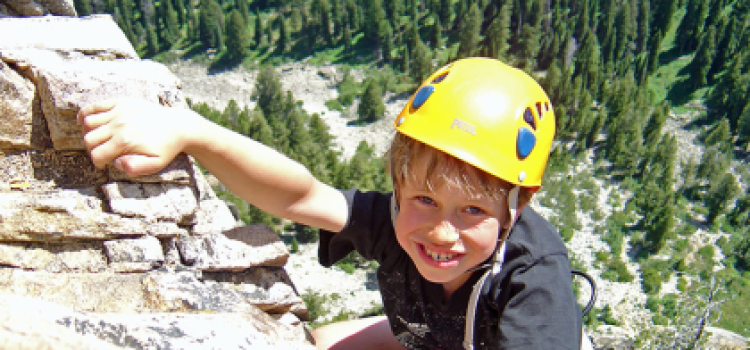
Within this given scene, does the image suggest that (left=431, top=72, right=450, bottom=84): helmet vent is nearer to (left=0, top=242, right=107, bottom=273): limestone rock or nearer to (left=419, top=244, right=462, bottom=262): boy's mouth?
(left=419, top=244, right=462, bottom=262): boy's mouth

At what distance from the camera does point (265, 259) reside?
361 cm

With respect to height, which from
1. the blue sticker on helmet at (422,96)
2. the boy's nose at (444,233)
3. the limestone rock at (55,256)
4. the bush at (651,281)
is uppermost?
the blue sticker on helmet at (422,96)

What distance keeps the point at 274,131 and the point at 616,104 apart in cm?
3705

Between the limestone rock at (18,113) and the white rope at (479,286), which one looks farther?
the white rope at (479,286)

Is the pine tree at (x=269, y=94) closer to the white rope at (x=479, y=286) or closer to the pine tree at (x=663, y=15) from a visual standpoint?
the pine tree at (x=663, y=15)

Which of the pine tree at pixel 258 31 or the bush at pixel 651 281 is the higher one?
the pine tree at pixel 258 31

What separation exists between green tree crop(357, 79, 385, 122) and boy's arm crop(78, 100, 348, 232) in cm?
5444

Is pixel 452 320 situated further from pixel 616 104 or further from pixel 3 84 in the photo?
pixel 616 104

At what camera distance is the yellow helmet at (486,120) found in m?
2.95

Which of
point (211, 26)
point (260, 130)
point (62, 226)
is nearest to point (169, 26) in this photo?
point (211, 26)

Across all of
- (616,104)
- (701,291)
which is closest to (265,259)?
(701,291)

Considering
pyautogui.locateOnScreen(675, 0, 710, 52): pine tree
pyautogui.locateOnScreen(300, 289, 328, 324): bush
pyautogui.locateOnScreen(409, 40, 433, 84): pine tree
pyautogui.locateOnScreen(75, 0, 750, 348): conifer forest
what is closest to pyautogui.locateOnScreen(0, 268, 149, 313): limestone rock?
pyautogui.locateOnScreen(300, 289, 328, 324): bush

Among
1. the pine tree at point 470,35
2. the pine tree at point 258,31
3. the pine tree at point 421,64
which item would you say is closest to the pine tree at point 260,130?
the pine tree at point 421,64

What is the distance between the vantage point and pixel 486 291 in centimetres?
329
